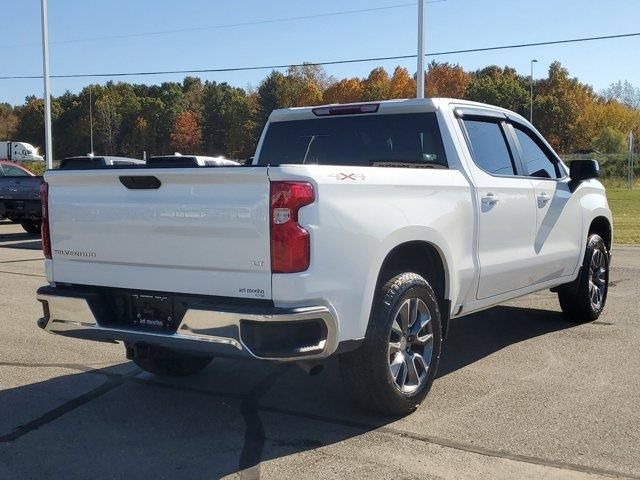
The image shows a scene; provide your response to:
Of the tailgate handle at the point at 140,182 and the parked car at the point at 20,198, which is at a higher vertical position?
the tailgate handle at the point at 140,182

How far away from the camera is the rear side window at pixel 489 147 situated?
5637mm

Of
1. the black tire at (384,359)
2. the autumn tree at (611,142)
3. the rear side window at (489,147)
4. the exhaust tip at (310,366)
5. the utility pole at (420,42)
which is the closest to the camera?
the exhaust tip at (310,366)

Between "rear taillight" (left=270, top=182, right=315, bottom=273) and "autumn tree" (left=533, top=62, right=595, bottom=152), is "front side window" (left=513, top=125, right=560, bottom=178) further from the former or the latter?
"autumn tree" (left=533, top=62, right=595, bottom=152)

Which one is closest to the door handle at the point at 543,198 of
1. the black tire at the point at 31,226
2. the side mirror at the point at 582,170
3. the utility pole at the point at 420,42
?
the side mirror at the point at 582,170

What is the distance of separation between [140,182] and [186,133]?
3389 inches

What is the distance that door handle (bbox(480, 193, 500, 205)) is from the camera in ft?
17.6

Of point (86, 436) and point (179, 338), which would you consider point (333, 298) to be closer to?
point (179, 338)

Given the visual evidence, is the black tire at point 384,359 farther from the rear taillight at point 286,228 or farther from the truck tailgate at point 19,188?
the truck tailgate at point 19,188

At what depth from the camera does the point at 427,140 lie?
5508 millimetres

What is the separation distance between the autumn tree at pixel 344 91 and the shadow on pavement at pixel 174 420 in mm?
80678

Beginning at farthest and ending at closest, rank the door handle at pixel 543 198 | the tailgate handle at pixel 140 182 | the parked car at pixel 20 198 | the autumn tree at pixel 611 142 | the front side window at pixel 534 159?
the autumn tree at pixel 611 142 < the parked car at pixel 20 198 < the front side window at pixel 534 159 < the door handle at pixel 543 198 < the tailgate handle at pixel 140 182

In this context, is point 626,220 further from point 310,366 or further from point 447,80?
point 447,80

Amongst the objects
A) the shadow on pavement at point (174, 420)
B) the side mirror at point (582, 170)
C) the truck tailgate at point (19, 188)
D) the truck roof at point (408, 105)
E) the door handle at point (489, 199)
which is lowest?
the shadow on pavement at point (174, 420)

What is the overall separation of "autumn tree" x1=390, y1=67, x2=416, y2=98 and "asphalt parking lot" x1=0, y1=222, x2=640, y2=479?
255 ft
